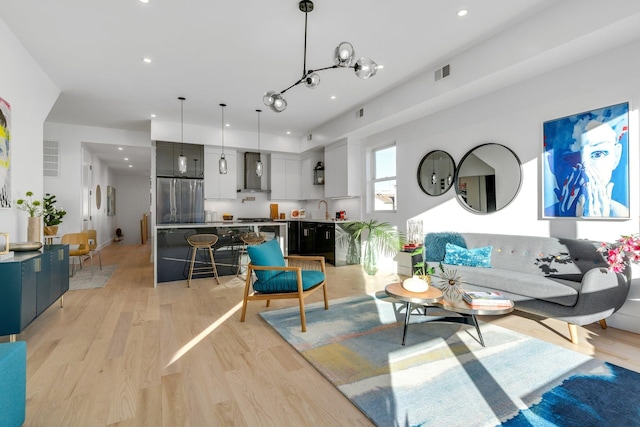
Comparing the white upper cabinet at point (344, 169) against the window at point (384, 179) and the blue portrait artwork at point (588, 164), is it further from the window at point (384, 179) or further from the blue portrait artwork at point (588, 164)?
A: the blue portrait artwork at point (588, 164)

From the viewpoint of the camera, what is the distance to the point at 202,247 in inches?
195

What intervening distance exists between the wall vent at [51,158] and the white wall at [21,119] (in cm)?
290

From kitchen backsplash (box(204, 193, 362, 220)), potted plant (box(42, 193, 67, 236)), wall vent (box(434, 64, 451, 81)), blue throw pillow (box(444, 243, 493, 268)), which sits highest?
wall vent (box(434, 64, 451, 81))

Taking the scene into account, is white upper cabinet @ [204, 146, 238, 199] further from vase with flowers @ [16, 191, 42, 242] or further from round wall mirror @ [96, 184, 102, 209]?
round wall mirror @ [96, 184, 102, 209]

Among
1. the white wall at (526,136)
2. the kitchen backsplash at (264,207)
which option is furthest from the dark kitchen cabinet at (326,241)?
the white wall at (526,136)

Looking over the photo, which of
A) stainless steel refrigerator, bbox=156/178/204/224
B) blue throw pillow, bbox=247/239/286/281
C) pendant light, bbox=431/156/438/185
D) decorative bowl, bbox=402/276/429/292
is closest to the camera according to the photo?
decorative bowl, bbox=402/276/429/292

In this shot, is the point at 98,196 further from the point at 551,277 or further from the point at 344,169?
the point at 551,277

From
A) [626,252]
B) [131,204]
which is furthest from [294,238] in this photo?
[131,204]

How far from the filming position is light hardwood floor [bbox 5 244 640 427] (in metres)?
1.78

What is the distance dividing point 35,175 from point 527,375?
213 inches

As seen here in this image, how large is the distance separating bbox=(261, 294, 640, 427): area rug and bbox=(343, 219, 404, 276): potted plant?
251 cm

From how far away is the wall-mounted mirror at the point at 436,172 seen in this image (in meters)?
4.72

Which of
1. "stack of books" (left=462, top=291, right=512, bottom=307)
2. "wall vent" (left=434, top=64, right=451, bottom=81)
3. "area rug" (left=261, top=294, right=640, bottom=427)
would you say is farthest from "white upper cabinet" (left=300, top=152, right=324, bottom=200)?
"stack of books" (left=462, top=291, right=512, bottom=307)

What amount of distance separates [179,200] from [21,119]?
11.1ft
